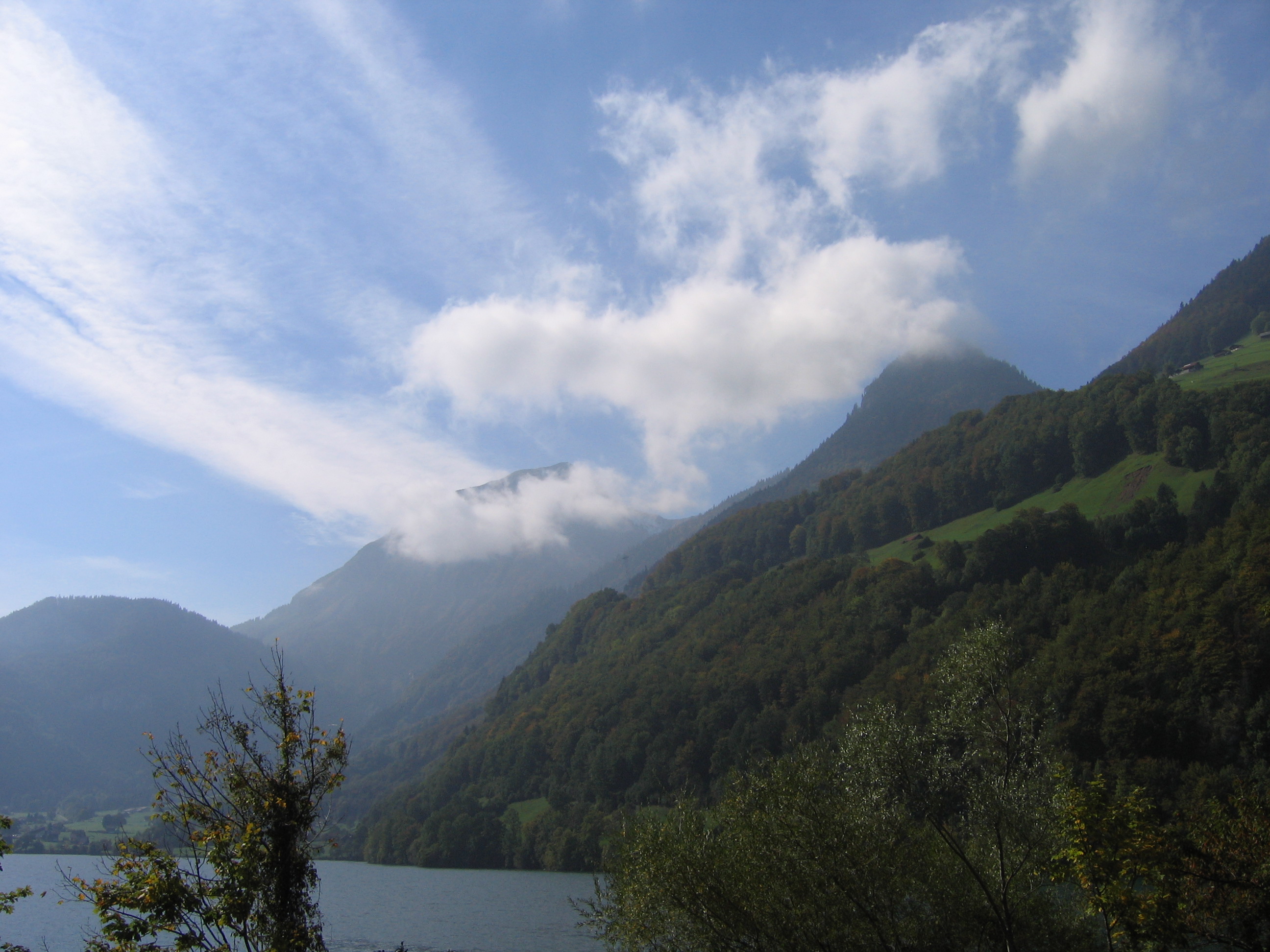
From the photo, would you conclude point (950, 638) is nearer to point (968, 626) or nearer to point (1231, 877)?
point (968, 626)

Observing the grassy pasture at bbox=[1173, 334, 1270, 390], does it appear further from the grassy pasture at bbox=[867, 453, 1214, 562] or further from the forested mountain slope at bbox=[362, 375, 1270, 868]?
the grassy pasture at bbox=[867, 453, 1214, 562]

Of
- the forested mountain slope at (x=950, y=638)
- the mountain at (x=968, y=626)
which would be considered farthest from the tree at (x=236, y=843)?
the forested mountain slope at (x=950, y=638)

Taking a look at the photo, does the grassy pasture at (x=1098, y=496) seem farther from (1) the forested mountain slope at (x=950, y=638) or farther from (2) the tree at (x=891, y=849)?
(2) the tree at (x=891, y=849)

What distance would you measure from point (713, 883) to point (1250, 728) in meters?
78.5

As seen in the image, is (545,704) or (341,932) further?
(545,704)

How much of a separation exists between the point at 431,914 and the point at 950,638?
7273 centimetres

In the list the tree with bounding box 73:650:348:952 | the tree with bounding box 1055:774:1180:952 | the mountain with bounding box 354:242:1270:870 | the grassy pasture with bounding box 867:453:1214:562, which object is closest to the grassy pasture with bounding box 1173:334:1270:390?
the mountain with bounding box 354:242:1270:870

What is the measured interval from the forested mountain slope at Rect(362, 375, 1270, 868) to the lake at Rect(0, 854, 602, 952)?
46.7 ft

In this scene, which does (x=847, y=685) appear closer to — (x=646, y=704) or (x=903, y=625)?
(x=903, y=625)

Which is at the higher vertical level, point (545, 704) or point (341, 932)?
point (545, 704)

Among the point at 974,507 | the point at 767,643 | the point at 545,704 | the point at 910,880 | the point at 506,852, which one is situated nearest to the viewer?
the point at 910,880

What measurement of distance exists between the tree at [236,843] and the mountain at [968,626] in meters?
48.3

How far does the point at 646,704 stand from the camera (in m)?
148

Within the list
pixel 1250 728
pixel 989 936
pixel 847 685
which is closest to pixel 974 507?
pixel 847 685
